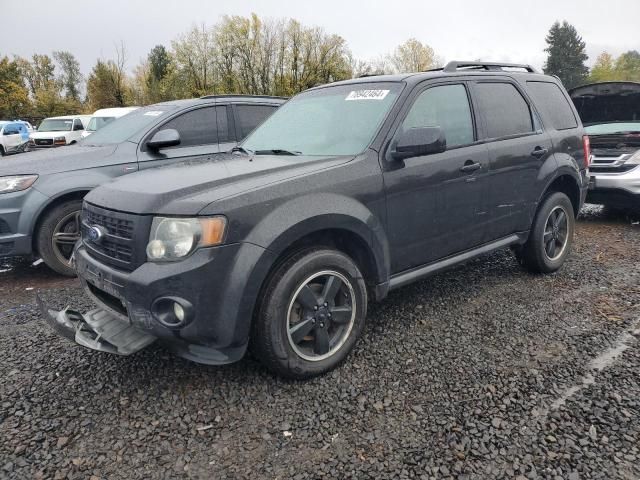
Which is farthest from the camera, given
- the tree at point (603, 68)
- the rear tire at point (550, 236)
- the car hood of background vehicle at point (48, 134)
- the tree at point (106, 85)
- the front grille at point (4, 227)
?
the tree at point (603, 68)

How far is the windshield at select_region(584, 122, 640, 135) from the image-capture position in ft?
22.2

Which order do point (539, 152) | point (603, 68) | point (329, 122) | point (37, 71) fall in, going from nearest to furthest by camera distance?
point (329, 122) < point (539, 152) < point (37, 71) < point (603, 68)

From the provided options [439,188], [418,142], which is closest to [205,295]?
[418,142]

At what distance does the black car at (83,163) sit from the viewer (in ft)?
14.5

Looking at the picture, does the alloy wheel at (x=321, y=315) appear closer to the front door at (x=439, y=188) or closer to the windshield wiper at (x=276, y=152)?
the front door at (x=439, y=188)

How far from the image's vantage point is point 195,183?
2.62 m

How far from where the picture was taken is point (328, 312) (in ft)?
9.23

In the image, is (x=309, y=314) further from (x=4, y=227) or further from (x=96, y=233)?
(x=4, y=227)

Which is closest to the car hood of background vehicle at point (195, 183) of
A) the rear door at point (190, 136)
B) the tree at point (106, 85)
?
the rear door at point (190, 136)

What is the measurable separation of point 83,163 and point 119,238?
2.68m

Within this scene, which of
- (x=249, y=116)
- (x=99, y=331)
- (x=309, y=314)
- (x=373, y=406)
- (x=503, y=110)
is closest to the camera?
(x=373, y=406)

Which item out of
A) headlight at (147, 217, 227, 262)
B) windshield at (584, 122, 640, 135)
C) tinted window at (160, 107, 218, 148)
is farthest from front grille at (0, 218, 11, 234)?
windshield at (584, 122, 640, 135)

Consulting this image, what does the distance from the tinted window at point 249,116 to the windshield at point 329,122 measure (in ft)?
6.25

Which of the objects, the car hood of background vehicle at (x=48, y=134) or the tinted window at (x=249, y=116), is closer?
the tinted window at (x=249, y=116)
